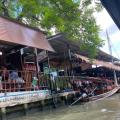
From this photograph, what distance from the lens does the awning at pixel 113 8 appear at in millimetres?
3092

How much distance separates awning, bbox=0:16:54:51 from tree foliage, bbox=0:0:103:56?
320 centimetres

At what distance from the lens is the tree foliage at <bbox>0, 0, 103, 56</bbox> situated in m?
19.1

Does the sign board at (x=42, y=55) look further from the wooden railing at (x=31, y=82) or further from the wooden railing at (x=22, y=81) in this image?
the wooden railing at (x=22, y=81)

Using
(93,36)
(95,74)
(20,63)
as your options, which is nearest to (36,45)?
(20,63)

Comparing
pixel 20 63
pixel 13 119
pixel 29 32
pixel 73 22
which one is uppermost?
pixel 73 22

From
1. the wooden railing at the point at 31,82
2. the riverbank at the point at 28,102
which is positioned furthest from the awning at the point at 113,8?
the wooden railing at the point at 31,82

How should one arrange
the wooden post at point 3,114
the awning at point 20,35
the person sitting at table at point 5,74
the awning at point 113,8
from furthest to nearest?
the awning at point 20,35 < the person sitting at table at point 5,74 < the wooden post at point 3,114 < the awning at point 113,8

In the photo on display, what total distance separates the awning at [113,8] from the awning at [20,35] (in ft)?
30.1

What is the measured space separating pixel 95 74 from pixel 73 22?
9.44 meters

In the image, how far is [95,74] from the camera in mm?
27734

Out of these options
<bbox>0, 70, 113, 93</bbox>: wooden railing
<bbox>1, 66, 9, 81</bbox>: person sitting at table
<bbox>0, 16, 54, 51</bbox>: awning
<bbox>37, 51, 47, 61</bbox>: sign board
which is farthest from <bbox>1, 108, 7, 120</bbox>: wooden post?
<bbox>37, 51, 47, 61</bbox>: sign board

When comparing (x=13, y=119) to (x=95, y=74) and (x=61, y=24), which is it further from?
(x=95, y=74)

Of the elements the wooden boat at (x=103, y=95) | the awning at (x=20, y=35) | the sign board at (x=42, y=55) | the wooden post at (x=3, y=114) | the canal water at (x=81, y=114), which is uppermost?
the awning at (x=20, y=35)

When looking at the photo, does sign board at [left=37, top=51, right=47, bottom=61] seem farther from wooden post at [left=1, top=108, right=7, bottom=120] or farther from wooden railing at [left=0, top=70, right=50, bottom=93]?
wooden post at [left=1, top=108, right=7, bottom=120]
